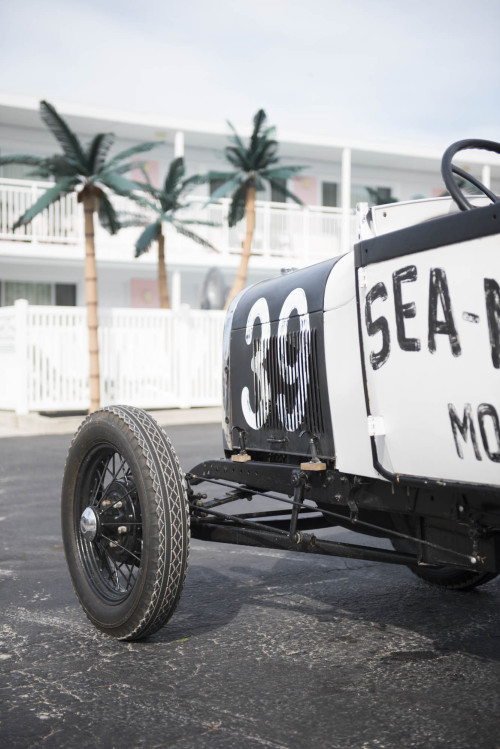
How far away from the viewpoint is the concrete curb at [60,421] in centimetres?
1480

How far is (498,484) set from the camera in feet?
8.65

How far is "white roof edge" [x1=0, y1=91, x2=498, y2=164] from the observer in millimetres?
24281

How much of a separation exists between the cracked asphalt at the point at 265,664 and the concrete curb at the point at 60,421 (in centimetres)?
961

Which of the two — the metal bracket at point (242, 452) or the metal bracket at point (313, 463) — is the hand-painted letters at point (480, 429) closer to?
the metal bracket at point (313, 463)

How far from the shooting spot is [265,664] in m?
3.49

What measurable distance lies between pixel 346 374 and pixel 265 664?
46.2 inches

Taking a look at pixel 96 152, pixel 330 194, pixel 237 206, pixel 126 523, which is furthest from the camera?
pixel 330 194

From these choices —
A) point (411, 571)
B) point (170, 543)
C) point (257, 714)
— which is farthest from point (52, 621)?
point (411, 571)

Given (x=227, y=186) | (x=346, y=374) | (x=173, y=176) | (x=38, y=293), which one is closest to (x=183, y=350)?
(x=173, y=176)

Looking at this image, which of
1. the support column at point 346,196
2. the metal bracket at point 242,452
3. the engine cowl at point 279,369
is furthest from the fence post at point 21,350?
the support column at point 346,196

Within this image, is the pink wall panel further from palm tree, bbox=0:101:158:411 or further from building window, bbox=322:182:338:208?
palm tree, bbox=0:101:158:411

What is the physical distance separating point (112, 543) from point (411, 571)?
188 centimetres

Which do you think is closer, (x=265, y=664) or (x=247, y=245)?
(x=265, y=664)

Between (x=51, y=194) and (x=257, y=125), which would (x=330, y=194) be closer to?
(x=257, y=125)
